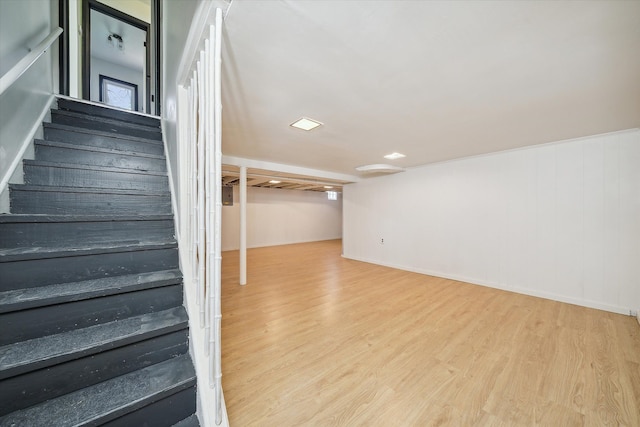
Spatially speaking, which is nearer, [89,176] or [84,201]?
[84,201]

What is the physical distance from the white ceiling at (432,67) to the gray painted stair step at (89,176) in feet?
3.08

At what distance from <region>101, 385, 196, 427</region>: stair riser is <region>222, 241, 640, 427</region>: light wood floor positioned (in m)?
0.42

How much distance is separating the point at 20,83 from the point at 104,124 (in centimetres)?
66

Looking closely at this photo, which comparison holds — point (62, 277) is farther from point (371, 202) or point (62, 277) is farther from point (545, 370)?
point (371, 202)

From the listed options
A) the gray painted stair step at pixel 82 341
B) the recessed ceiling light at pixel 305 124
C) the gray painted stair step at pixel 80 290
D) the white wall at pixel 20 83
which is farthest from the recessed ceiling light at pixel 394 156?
the white wall at pixel 20 83

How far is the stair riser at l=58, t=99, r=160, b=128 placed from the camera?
79.7 inches

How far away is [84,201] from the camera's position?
1.49 metres

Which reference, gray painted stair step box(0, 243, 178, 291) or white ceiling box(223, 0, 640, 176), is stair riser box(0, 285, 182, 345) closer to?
gray painted stair step box(0, 243, 178, 291)

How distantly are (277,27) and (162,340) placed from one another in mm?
1747

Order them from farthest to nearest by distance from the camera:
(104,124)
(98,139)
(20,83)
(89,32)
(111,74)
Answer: (111,74) < (89,32) < (104,124) < (98,139) < (20,83)

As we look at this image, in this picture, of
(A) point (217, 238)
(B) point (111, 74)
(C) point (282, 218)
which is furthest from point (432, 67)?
(B) point (111, 74)

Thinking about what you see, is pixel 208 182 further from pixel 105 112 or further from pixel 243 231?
pixel 243 231

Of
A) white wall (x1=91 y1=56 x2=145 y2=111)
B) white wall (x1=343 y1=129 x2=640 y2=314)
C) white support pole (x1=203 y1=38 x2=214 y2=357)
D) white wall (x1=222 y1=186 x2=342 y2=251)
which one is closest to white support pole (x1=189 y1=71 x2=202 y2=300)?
white support pole (x1=203 y1=38 x2=214 y2=357)

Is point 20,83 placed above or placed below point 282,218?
above
